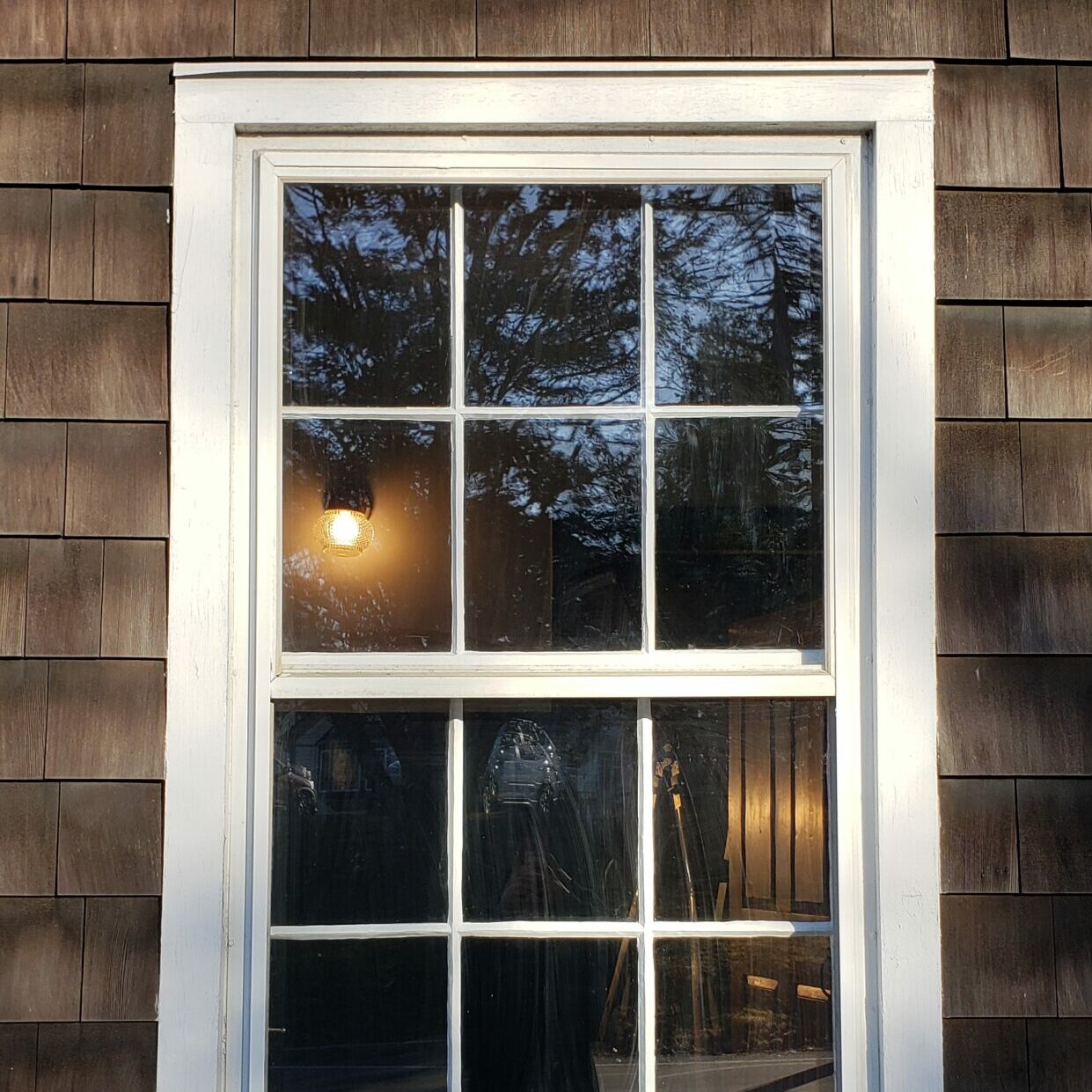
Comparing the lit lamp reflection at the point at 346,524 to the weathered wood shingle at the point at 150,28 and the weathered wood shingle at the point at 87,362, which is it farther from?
the weathered wood shingle at the point at 150,28

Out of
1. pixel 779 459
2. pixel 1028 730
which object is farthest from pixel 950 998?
pixel 779 459

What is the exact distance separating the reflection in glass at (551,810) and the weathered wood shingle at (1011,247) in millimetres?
886

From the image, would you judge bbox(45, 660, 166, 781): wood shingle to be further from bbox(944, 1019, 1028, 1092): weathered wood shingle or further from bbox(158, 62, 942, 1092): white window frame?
bbox(944, 1019, 1028, 1092): weathered wood shingle

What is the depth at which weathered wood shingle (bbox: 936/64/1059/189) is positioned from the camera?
1.90 metres

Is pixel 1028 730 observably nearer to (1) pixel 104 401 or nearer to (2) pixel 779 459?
(2) pixel 779 459

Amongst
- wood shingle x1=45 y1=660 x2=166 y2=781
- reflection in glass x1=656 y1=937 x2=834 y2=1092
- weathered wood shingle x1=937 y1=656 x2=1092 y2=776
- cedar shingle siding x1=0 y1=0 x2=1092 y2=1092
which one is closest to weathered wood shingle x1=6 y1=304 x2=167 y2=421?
cedar shingle siding x1=0 y1=0 x2=1092 y2=1092

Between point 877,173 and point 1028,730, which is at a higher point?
point 877,173

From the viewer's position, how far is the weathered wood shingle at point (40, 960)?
5.91 ft

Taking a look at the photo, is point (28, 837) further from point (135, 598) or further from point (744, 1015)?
point (744, 1015)

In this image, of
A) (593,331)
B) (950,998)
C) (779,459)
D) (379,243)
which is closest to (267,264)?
(379,243)

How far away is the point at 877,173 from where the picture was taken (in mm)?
1882

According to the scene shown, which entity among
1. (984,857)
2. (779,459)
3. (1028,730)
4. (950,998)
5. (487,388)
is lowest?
(950,998)

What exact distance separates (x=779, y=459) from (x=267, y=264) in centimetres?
89

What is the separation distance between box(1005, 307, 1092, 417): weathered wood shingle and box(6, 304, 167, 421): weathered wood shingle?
4.49 feet
